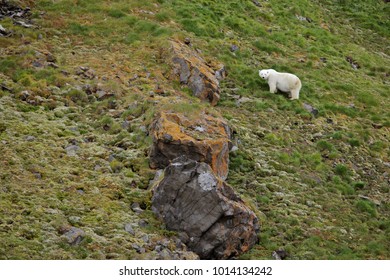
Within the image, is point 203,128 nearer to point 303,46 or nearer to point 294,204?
point 294,204

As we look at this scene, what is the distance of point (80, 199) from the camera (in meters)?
18.3

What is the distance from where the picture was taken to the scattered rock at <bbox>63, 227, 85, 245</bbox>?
→ 16.2m

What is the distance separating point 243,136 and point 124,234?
9.04m

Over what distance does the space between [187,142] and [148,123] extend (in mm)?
2745

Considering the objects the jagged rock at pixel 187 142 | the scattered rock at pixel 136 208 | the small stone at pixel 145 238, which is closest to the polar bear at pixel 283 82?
the jagged rock at pixel 187 142

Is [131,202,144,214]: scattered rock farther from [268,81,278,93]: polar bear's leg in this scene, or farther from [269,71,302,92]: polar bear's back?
[269,71,302,92]: polar bear's back

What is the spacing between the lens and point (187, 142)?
20.2 meters

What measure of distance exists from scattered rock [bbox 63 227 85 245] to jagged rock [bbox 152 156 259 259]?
2.91 m

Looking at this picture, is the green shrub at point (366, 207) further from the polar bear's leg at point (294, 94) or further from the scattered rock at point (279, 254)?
the polar bear's leg at point (294, 94)

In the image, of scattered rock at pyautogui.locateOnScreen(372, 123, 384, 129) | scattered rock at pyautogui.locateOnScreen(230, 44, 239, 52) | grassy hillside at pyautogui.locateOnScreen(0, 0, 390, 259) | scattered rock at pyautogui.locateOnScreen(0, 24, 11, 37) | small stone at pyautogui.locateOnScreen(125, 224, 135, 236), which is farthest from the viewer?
scattered rock at pyautogui.locateOnScreen(230, 44, 239, 52)

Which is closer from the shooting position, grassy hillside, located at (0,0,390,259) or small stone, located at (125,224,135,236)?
small stone, located at (125,224,135,236)

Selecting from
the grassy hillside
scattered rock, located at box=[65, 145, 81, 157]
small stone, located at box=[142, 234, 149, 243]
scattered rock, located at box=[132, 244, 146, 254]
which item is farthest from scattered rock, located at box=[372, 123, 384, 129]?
scattered rock, located at box=[132, 244, 146, 254]

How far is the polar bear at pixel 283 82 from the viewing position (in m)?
29.4

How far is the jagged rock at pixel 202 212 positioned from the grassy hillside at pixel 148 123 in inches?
22.7
